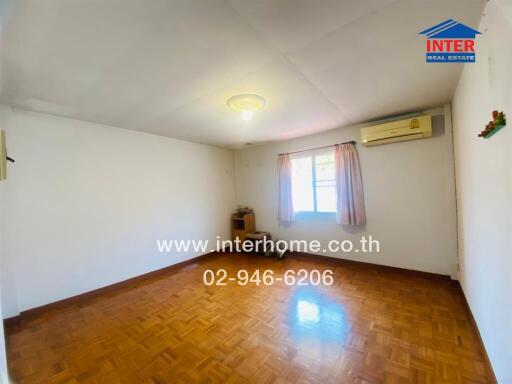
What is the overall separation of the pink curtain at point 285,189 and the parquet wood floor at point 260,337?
1.58 meters

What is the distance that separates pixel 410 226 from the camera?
2.96m

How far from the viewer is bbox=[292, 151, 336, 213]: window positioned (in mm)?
3742

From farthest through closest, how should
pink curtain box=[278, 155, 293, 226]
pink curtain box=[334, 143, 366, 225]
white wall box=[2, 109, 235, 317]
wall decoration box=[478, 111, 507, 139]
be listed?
pink curtain box=[278, 155, 293, 226]
pink curtain box=[334, 143, 366, 225]
white wall box=[2, 109, 235, 317]
wall decoration box=[478, 111, 507, 139]

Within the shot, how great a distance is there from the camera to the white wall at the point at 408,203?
8.89 feet

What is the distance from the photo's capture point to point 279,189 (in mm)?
4230

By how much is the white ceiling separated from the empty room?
0.02 m

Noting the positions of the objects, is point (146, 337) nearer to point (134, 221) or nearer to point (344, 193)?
point (134, 221)

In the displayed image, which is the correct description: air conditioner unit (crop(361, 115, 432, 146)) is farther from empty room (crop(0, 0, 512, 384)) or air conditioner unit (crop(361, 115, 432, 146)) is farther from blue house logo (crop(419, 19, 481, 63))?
blue house logo (crop(419, 19, 481, 63))

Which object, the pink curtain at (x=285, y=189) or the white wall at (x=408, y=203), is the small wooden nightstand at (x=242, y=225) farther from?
the white wall at (x=408, y=203)

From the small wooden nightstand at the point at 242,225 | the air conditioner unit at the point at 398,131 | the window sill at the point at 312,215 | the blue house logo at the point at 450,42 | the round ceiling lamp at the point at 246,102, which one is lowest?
the small wooden nightstand at the point at 242,225

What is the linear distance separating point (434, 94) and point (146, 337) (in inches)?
155

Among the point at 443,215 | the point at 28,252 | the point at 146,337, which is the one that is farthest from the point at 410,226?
the point at 28,252

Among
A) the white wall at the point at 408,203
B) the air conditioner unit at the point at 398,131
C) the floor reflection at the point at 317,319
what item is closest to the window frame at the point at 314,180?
the white wall at the point at 408,203

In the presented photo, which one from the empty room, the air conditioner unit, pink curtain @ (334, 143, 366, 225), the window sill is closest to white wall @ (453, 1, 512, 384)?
the empty room
